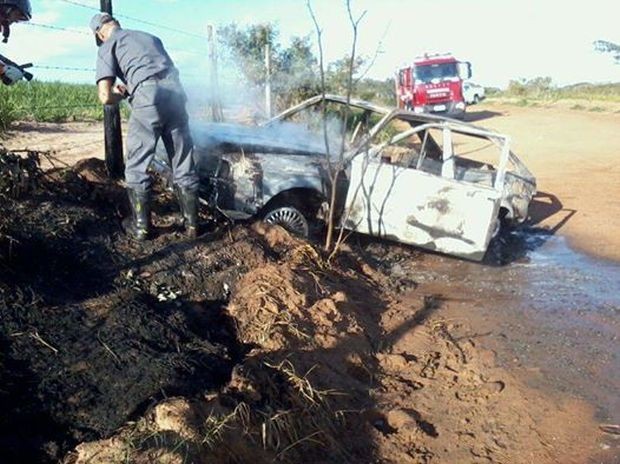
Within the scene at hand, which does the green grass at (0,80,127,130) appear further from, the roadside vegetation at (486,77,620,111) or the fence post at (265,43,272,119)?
the roadside vegetation at (486,77,620,111)

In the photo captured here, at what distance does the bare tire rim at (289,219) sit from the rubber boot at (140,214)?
1.36 m

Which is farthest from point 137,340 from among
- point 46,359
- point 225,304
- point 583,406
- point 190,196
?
point 583,406

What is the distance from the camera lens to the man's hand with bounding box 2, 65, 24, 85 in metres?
4.49

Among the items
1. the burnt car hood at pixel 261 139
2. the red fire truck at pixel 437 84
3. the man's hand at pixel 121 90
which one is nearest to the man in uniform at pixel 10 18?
the man's hand at pixel 121 90

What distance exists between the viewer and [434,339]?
5.14m

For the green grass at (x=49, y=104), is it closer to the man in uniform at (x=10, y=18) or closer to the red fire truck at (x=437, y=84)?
the man in uniform at (x=10, y=18)

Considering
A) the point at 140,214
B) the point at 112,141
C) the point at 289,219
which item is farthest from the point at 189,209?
the point at 112,141

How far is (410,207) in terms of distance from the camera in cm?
666

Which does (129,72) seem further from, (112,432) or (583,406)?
(583,406)

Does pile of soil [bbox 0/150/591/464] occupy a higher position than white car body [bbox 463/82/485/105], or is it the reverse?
white car body [bbox 463/82/485/105]

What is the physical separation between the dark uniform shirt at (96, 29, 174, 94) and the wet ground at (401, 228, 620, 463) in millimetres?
3432

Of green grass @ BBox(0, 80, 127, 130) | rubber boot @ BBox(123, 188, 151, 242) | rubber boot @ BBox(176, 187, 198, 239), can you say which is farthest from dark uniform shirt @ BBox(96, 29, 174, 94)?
green grass @ BBox(0, 80, 127, 130)

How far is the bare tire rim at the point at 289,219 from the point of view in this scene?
20.7ft

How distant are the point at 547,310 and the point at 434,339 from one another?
1.48 meters
